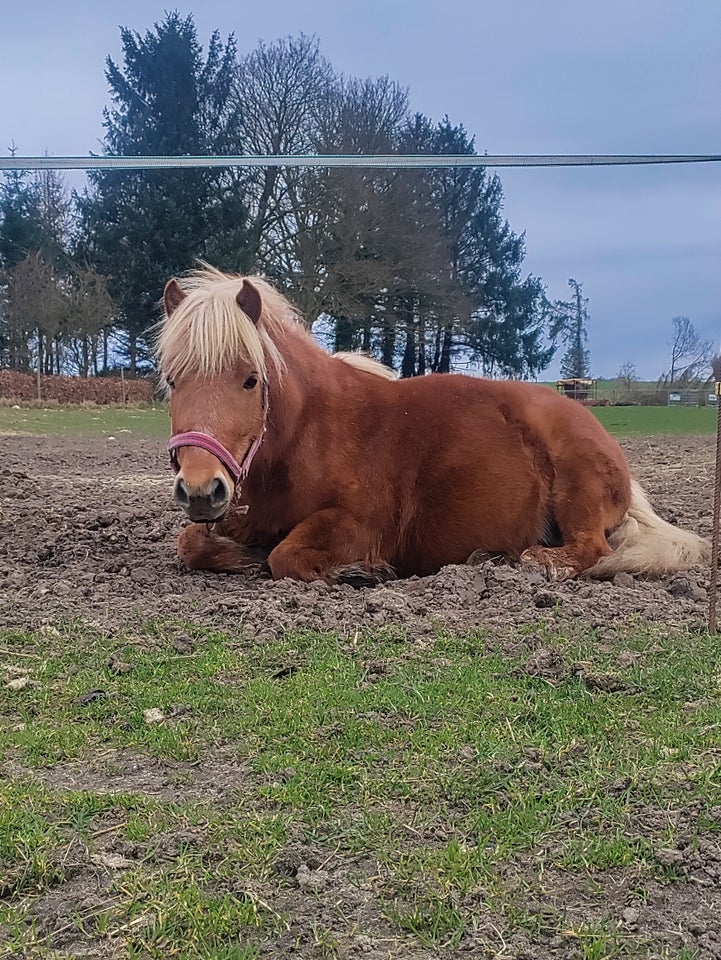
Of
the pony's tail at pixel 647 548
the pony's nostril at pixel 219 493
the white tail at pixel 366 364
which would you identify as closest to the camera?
the pony's nostril at pixel 219 493

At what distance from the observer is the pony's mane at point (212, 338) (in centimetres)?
403

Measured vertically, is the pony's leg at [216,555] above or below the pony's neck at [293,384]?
below

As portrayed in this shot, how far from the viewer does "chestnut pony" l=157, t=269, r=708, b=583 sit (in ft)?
13.6

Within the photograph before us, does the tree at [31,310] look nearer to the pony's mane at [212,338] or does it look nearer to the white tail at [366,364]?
the white tail at [366,364]

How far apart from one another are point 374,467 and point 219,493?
43.3 inches

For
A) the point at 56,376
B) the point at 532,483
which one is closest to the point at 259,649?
the point at 532,483

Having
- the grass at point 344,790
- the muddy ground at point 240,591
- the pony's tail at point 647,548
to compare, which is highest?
the pony's tail at point 647,548

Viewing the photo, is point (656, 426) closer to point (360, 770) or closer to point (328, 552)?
point (328, 552)

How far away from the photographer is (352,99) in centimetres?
2797

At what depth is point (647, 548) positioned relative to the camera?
460 cm

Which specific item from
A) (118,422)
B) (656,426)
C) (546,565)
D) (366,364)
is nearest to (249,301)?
(366,364)

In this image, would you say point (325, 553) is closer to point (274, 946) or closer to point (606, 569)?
point (606, 569)

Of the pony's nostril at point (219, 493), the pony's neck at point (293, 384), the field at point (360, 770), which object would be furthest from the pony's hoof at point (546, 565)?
the pony's nostril at point (219, 493)

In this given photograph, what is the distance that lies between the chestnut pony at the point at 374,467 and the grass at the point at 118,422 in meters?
13.4
